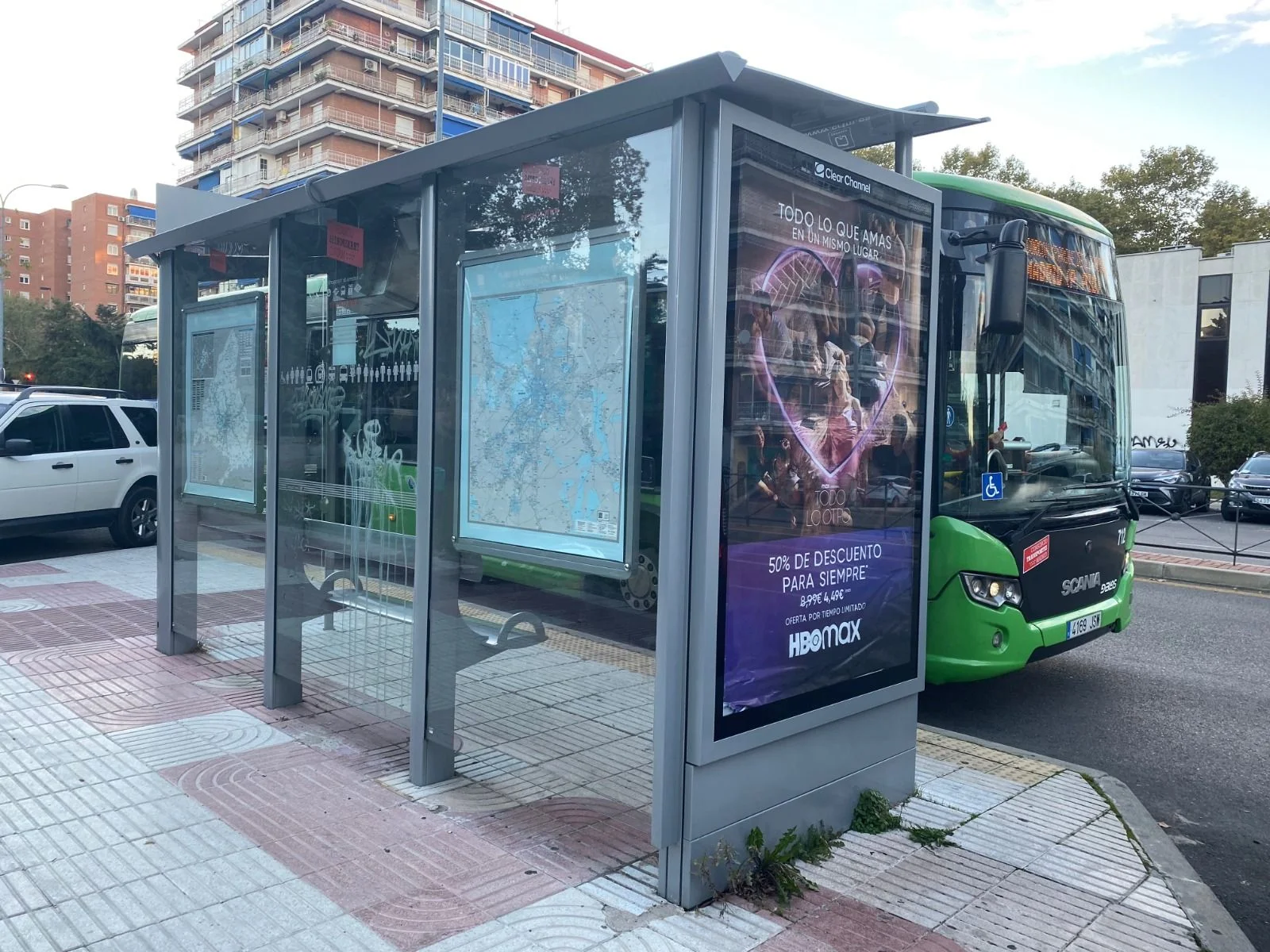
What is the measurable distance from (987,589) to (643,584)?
2.98m

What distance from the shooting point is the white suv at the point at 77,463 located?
11.6m

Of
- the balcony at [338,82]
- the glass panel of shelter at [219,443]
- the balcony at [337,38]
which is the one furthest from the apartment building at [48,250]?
the glass panel of shelter at [219,443]

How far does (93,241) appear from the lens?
113125mm

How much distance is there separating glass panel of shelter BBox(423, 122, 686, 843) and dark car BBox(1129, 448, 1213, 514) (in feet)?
56.1

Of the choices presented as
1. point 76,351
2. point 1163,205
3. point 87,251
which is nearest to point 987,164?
point 1163,205

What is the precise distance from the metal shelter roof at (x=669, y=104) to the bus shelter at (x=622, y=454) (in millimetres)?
16

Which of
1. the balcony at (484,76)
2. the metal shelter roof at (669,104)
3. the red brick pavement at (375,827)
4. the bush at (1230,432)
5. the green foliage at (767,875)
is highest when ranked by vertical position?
the balcony at (484,76)

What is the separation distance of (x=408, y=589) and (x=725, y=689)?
204cm

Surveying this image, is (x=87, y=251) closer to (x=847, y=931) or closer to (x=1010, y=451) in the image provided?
(x=1010, y=451)

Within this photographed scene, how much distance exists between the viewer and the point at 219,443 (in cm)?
658

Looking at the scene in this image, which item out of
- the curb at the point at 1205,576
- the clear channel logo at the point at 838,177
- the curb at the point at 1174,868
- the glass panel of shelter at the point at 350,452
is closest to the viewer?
the curb at the point at 1174,868


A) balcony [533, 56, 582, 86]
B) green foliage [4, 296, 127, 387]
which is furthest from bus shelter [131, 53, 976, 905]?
balcony [533, 56, 582, 86]

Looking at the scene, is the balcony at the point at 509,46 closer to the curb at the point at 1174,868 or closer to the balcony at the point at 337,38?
the balcony at the point at 337,38

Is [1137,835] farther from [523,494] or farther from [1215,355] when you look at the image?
[1215,355]
